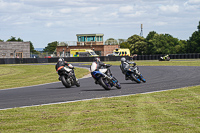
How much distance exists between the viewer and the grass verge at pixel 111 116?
23.8 ft

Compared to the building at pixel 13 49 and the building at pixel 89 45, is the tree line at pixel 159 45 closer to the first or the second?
the building at pixel 89 45

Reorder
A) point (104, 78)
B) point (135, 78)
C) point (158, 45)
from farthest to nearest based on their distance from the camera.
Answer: point (158, 45), point (135, 78), point (104, 78)

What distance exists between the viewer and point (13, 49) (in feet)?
283

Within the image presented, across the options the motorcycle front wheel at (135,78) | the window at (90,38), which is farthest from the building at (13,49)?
the motorcycle front wheel at (135,78)

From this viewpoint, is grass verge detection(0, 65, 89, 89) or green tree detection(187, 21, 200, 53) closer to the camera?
grass verge detection(0, 65, 89, 89)

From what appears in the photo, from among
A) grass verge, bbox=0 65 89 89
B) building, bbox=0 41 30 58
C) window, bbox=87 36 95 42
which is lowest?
grass verge, bbox=0 65 89 89

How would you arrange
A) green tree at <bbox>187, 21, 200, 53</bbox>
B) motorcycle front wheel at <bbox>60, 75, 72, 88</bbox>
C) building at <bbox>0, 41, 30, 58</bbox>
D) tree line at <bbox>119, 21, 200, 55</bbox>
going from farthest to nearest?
tree line at <bbox>119, 21, 200, 55</bbox> < green tree at <bbox>187, 21, 200, 53</bbox> < building at <bbox>0, 41, 30, 58</bbox> < motorcycle front wheel at <bbox>60, 75, 72, 88</bbox>

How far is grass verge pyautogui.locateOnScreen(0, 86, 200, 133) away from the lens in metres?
7.26

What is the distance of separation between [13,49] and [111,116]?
80372mm

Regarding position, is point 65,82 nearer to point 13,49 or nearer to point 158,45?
point 13,49

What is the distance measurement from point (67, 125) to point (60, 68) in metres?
9.34

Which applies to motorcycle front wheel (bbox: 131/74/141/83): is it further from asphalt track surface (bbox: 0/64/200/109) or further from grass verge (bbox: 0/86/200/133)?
grass verge (bbox: 0/86/200/133)

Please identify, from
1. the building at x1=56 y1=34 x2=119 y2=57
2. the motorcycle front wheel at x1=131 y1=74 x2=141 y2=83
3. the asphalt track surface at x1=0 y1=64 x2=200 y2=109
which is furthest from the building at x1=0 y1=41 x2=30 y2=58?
the motorcycle front wheel at x1=131 y1=74 x2=141 y2=83

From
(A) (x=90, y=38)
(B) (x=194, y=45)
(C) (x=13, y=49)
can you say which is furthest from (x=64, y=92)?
(B) (x=194, y=45)
